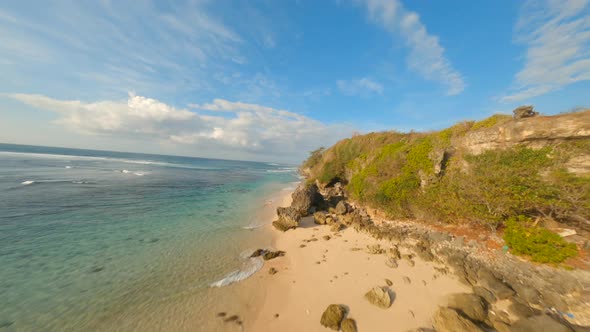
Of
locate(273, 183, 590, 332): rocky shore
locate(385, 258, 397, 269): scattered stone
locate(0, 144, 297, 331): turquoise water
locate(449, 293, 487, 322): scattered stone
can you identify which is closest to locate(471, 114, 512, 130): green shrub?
locate(273, 183, 590, 332): rocky shore

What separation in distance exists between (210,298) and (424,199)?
13.6 m

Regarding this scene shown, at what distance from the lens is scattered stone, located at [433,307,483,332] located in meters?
5.50

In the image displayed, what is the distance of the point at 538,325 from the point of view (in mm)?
5680

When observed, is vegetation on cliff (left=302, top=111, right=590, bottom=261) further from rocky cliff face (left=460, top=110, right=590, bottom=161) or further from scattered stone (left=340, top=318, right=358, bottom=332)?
scattered stone (left=340, top=318, right=358, bottom=332)

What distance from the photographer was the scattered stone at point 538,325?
550cm

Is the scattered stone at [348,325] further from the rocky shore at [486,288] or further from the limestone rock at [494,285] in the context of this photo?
the limestone rock at [494,285]

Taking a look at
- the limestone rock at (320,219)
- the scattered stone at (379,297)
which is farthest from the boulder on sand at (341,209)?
the scattered stone at (379,297)

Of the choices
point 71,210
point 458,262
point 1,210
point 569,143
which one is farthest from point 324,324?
point 1,210

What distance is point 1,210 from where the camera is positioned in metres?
14.1

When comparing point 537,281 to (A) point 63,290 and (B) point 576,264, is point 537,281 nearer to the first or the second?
(B) point 576,264

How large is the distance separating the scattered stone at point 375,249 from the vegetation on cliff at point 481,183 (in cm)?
411

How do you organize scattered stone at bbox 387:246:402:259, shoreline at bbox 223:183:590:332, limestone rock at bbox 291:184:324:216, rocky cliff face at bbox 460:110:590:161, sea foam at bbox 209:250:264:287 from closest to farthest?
shoreline at bbox 223:183:590:332 → sea foam at bbox 209:250:264:287 → rocky cliff face at bbox 460:110:590:161 → scattered stone at bbox 387:246:402:259 → limestone rock at bbox 291:184:324:216

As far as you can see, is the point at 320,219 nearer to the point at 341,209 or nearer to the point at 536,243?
the point at 341,209

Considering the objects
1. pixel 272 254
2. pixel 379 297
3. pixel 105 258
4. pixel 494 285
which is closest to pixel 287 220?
pixel 272 254
